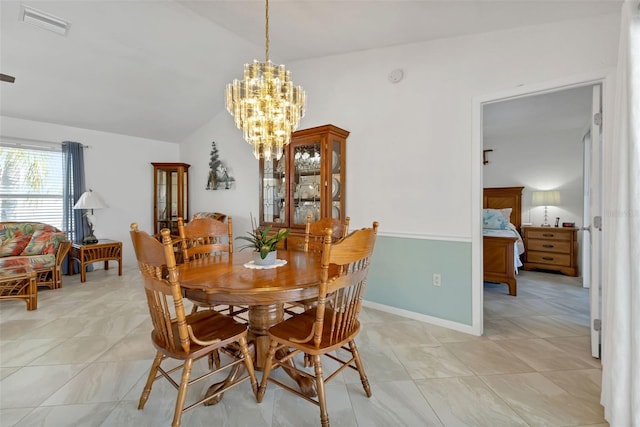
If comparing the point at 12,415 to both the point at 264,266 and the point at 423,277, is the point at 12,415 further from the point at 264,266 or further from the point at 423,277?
the point at 423,277

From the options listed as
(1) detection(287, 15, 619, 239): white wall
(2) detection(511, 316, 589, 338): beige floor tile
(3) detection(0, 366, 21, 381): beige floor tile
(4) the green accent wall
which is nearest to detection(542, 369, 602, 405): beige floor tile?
(2) detection(511, 316, 589, 338): beige floor tile

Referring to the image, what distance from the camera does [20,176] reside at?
4188 mm

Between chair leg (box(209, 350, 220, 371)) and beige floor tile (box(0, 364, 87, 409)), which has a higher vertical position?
chair leg (box(209, 350, 220, 371))

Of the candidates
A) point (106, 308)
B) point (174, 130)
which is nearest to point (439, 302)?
point (106, 308)

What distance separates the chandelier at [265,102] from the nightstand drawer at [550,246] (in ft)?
15.7

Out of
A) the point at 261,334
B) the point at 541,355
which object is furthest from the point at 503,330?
the point at 261,334

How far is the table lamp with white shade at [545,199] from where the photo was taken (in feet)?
16.0

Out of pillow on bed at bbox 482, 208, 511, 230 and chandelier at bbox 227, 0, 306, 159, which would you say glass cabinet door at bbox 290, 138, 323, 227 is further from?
pillow on bed at bbox 482, 208, 511, 230

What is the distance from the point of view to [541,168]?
5145mm

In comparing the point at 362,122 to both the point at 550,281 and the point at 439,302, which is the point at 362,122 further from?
the point at 550,281

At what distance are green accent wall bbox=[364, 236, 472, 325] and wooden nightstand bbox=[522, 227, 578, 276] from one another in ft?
10.5

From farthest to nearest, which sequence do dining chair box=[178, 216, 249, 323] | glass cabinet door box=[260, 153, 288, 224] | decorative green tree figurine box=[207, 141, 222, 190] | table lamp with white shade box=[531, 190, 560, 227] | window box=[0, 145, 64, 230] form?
decorative green tree figurine box=[207, 141, 222, 190]
table lamp with white shade box=[531, 190, 560, 227]
window box=[0, 145, 64, 230]
glass cabinet door box=[260, 153, 288, 224]
dining chair box=[178, 216, 249, 323]

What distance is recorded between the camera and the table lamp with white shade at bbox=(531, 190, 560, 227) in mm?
4891

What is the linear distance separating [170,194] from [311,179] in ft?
11.5
